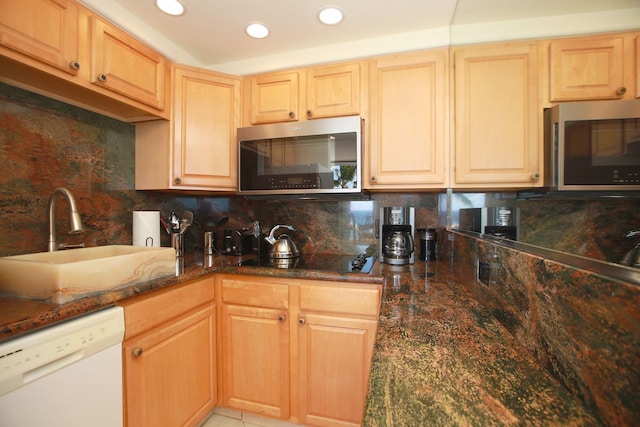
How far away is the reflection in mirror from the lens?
1.39 feet

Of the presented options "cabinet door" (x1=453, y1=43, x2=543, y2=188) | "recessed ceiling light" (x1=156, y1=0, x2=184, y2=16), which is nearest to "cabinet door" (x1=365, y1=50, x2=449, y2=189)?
"cabinet door" (x1=453, y1=43, x2=543, y2=188)

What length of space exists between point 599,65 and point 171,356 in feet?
5.63

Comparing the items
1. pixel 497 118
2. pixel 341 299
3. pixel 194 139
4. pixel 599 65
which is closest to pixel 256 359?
pixel 341 299

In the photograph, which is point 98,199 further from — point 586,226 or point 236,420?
point 586,226

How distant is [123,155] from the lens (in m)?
1.65

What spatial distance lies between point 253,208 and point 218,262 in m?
0.61

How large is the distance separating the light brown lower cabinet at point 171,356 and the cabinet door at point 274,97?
1045mm

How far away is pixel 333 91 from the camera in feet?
5.36

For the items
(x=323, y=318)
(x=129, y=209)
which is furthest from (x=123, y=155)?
(x=323, y=318)

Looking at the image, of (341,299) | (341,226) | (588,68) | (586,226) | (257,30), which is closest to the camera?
(586,226)

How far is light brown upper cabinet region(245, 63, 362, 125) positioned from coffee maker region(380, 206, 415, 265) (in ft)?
2.14

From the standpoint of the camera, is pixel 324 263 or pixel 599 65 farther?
pixel 324 263

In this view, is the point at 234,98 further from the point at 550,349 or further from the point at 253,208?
the point at 550,349

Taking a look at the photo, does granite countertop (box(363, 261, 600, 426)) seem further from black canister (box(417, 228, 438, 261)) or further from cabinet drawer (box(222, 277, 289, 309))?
black canister (box(417, 228, 438, 261))
